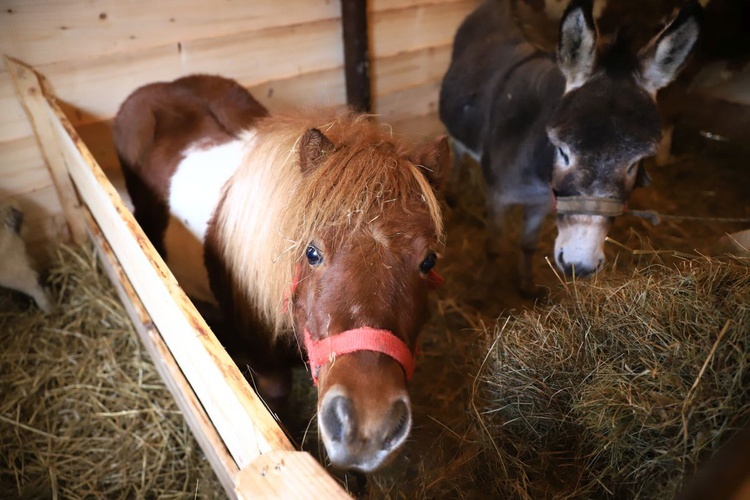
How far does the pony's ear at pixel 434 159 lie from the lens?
1293 millimetres

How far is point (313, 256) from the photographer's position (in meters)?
1.15

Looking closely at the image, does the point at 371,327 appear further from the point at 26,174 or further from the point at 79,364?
the point at 26,174

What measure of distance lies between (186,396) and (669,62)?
2.22 meters

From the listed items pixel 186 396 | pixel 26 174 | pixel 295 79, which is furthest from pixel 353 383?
pixel 295 79

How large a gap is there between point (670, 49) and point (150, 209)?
229 centimetres

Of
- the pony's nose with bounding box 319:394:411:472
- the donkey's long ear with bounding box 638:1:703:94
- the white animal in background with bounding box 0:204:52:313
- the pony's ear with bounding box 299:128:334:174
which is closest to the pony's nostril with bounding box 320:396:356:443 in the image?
the pony's nose with bounding box 319:394:411:472

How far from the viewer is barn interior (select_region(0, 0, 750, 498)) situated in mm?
1011

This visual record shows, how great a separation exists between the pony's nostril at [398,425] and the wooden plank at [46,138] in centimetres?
220

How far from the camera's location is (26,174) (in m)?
2.14

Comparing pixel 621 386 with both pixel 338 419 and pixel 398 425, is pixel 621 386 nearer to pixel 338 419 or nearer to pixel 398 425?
pixel 398 425

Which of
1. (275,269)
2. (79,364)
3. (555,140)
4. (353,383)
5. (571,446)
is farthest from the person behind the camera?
(79,364)

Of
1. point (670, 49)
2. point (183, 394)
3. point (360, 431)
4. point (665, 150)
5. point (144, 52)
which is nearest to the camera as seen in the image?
point (360, 431)

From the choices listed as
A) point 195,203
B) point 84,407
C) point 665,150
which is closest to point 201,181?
point 195,203

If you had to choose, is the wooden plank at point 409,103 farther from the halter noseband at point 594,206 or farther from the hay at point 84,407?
the hay at point 84,407
